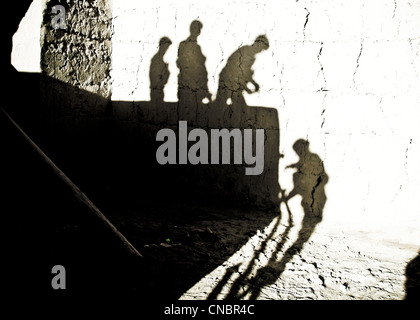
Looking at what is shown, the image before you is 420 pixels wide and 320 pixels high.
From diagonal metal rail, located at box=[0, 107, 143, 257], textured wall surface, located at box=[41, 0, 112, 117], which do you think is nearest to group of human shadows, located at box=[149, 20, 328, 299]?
textured wall surface, located at box=[41, 0, 112, 117]

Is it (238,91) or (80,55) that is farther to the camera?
(80,55)

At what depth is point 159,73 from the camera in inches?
153

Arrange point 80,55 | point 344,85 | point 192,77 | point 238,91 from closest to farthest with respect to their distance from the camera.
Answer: point 344,85, point 238,91, point 192,77, point 80,55

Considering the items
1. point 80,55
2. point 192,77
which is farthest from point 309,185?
point 80,55

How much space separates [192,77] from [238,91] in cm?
66

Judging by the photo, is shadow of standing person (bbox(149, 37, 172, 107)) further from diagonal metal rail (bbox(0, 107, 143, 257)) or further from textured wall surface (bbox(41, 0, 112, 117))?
diagonal metal rail (bbox(0, 107, 143, 257))

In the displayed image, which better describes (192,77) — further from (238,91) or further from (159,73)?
(238,91)

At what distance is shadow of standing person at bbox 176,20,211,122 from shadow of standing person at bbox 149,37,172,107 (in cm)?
21

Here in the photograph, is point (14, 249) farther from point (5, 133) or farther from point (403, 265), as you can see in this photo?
point (403, 265)

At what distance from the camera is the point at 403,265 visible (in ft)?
8.13

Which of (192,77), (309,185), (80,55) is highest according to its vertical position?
(80,55)

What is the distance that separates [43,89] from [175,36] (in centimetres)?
182

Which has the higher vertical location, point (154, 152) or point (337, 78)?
point (337, 78)
